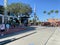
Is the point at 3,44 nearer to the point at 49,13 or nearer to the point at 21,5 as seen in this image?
the point at 21,5

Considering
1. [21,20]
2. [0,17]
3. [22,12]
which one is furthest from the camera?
[22,12]

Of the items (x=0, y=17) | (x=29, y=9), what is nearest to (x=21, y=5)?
(x=29, y=9)

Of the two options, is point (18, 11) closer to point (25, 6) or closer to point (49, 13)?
point (25, 6)

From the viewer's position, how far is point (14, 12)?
67.7 metres

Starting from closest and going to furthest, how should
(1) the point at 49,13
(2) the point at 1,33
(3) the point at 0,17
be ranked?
(2) the point at 1,33, (3) the point at 0,17, (1) the point at 49,13

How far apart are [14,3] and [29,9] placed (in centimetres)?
678

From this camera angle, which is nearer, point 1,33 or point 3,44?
point 3,44

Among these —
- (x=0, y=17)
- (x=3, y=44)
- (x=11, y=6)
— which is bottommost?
(x=3, y=44)

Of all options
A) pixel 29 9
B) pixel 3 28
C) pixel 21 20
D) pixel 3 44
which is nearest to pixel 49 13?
pixel 29 9

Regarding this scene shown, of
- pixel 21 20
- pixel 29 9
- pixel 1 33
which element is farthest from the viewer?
pixel 29 9

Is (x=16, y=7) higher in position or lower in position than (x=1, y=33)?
higher

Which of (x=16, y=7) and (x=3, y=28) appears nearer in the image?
(x=3, y=28)

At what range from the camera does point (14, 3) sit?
231 ft

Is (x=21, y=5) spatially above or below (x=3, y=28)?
above
